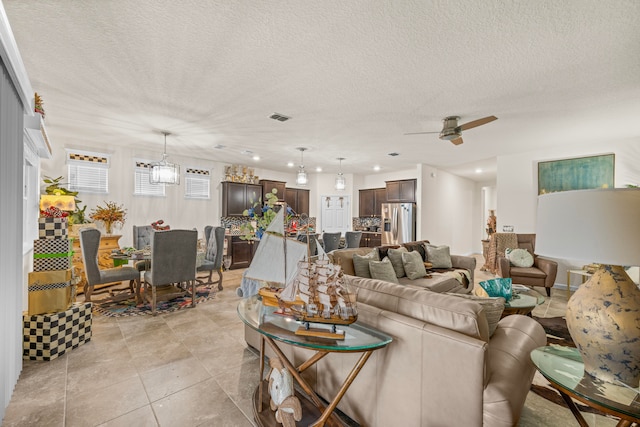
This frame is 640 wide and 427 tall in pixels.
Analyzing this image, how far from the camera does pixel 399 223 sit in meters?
7.14

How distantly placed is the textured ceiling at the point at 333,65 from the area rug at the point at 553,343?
255cm

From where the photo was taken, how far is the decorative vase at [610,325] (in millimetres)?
1059

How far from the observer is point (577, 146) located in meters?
4.91

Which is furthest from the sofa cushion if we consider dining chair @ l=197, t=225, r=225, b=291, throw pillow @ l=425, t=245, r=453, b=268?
dining chair @ l=197, t=225, r=225, b=291

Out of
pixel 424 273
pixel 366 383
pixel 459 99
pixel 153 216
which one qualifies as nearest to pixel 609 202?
pixel 366 383

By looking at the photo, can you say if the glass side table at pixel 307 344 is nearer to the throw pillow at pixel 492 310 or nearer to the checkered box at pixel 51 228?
the throw pillow at pixel 492 310

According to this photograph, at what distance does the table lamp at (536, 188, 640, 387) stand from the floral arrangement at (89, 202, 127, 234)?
599 centimetres

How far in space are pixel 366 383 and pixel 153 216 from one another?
5.64m

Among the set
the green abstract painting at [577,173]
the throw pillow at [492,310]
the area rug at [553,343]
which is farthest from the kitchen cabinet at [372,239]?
the throw pillow at [492,310]

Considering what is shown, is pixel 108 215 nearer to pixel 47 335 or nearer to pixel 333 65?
pixel 47 335

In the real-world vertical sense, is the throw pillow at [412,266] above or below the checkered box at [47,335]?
above

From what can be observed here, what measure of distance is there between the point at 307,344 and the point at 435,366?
590 millimetres

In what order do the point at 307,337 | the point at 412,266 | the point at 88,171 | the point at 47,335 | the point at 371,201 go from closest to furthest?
the point at 307,337 < the point at 47,335 < the point at 412,266 < the point at 88,171 < the point at 371,201

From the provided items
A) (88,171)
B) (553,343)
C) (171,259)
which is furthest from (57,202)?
(553,343)
